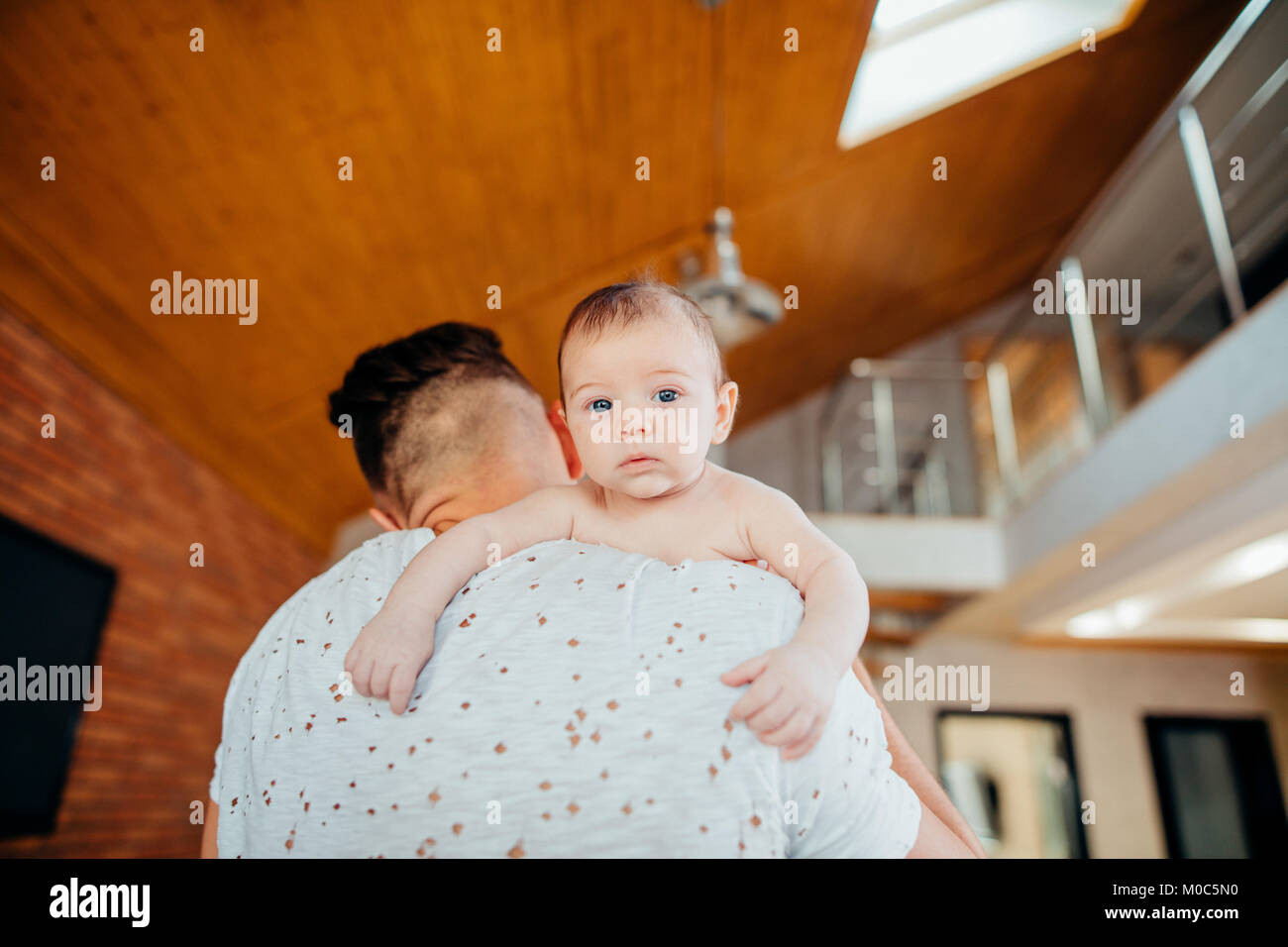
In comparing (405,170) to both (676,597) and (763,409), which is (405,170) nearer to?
(676,597)

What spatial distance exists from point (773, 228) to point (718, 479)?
13.3ft

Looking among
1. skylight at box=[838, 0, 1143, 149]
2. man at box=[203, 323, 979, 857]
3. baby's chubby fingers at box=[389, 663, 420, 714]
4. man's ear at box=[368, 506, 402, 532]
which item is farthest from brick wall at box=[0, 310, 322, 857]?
skylight at box=[838, 0, 1143, 149]

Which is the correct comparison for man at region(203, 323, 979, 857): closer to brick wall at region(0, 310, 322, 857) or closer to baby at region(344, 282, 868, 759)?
baby at region(344, 282, 868, 759)

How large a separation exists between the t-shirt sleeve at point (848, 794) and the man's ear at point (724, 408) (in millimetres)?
274

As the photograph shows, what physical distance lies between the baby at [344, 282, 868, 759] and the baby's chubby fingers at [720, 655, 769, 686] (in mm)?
62

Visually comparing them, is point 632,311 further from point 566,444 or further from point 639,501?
point 566,444

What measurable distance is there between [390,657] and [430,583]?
7 cm

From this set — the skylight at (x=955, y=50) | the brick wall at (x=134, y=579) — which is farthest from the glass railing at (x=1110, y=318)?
the brick wall at (x=134, y=579)

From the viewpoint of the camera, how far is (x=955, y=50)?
14.6 feet

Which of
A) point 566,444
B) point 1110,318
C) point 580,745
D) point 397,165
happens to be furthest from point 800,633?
point 1110,318

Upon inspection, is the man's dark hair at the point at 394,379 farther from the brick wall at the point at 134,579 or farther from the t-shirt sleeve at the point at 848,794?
the brick wall at the point at 134,579

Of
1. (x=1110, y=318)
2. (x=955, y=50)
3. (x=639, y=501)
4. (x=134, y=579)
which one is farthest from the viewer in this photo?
(x=1110, y=318)

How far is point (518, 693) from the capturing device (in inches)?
23.2
